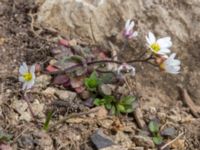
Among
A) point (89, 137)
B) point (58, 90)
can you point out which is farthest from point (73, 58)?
point (89, 137)

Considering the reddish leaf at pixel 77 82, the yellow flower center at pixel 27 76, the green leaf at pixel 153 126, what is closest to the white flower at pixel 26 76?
the yellow flower center at pixel 27 76

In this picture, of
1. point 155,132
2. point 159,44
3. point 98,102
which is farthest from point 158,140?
point 159,44

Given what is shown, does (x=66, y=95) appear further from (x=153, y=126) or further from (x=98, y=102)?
(x=153, y=126)

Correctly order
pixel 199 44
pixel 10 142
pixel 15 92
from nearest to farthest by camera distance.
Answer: pixel 10 142 < pixel 15 92 < pixel 199 44

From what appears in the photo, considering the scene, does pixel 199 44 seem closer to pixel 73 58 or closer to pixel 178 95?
pixel 178 95

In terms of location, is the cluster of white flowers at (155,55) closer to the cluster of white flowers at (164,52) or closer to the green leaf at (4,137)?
the cluster of white flowers at (164,52)

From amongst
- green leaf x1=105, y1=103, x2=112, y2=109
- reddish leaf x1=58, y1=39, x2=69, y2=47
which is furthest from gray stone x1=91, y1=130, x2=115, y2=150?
reddish leaf x1=58, y1=39, x2=69, y2=47

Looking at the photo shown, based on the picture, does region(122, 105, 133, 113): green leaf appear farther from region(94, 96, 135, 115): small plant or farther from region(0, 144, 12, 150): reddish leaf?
region(0, 144, 12, 150): reddish leaf
